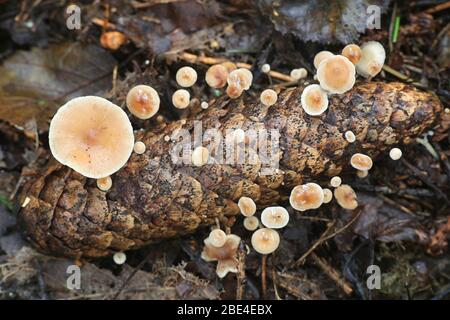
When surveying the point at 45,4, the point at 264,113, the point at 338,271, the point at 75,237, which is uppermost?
the point at 45,4

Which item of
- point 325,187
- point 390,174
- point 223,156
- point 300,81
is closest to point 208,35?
point 300,81

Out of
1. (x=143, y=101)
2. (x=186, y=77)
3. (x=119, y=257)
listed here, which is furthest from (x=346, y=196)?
(x=119, y=257)

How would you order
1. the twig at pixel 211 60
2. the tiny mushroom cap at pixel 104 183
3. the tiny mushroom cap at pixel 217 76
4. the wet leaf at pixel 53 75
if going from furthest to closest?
the wet leaf at pixel 53 75 → the twig at pixel 211 60 → the tiny mushroom cap at pixel 217 76 → the tiny mushroom cap at pixel 104 183

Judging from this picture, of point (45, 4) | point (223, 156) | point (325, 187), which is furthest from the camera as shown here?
point (45, 4)

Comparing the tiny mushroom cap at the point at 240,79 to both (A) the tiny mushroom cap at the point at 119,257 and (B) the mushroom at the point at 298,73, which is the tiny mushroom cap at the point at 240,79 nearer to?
(B) the mushroom at the point at 298,73

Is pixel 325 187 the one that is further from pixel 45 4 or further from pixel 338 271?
pixel 45 4

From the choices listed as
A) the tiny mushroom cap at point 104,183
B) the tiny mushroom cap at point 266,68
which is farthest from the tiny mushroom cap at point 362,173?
the tiny mushroom cap at point 104,183

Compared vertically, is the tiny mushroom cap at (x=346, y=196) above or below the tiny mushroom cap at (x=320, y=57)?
below
